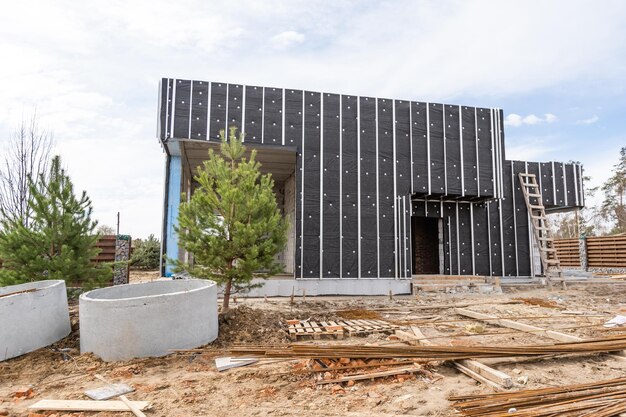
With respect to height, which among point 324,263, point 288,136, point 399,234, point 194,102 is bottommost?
point 324,263

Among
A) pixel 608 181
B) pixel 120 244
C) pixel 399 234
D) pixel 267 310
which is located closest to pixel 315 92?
pixel 399 234

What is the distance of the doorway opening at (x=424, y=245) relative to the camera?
1888 cm

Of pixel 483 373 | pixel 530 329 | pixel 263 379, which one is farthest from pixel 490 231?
pixel 263 379

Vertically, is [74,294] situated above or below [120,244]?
below

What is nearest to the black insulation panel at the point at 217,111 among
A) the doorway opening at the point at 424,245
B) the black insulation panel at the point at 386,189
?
the black insulation panel at the point at 386,189

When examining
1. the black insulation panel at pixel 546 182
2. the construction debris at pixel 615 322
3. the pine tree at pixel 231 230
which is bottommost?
the construction debris at pixel 615 322

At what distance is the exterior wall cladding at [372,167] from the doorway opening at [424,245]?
2.55m

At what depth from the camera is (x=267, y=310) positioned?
10383mm

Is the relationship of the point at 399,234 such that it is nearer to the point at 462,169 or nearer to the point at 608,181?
the point at 462,169

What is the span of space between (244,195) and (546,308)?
344 inches

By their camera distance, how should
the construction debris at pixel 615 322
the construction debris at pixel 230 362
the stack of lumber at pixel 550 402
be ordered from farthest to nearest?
the construction debris at pixel 615 322, the construction debris at pixel 230 362, the stack of lumber at pixel 550 402

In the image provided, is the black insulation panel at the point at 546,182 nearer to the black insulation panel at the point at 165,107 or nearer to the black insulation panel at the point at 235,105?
the black insulation panel at the point at 235,105

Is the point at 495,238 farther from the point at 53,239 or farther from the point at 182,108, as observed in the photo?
the point at 53,239

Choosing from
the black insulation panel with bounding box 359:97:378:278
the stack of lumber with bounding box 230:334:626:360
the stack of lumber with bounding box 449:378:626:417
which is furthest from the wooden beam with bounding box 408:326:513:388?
→ the black insulation panel with bounding box 359:97:378:278
